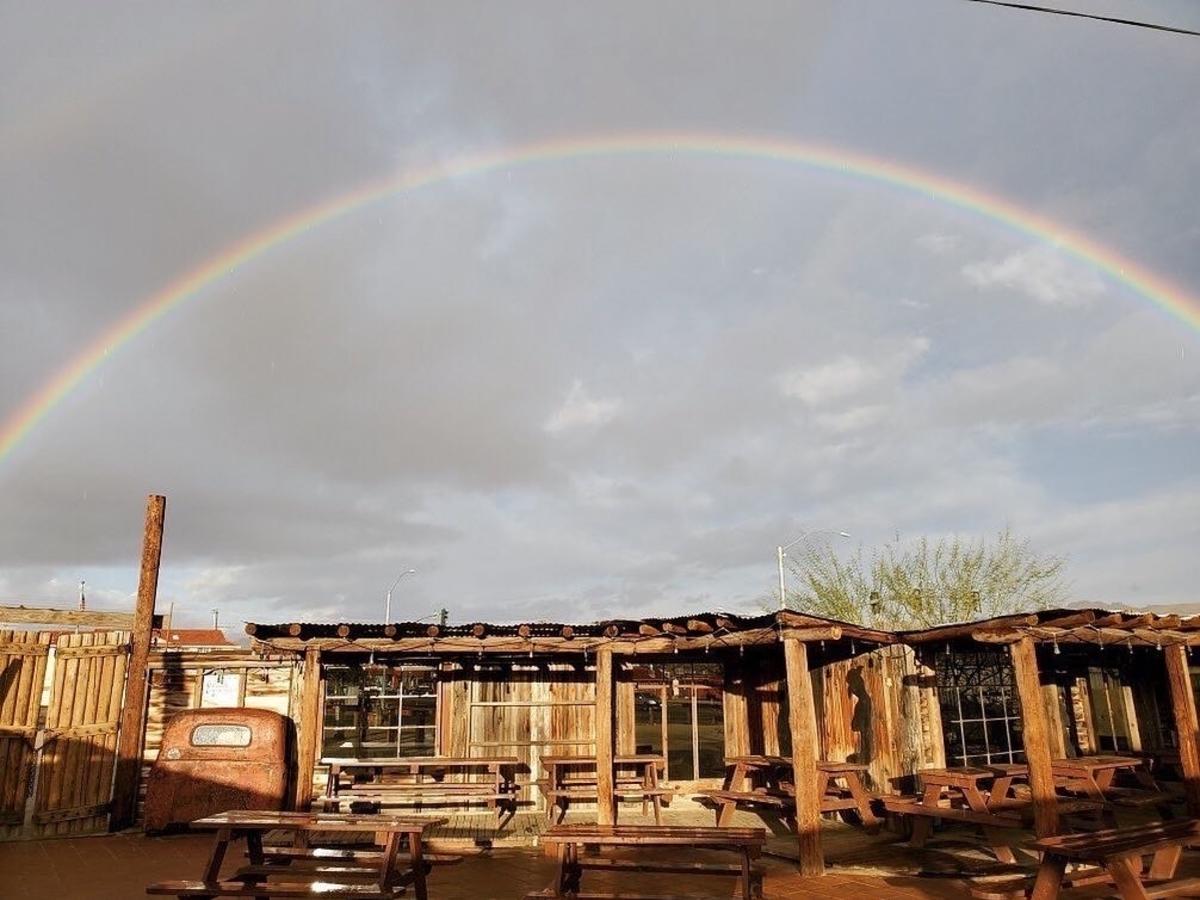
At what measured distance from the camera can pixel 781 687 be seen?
13266 mm

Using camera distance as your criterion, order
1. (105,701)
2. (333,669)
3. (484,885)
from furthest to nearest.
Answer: (333,669) → (105,701) → (484,885)

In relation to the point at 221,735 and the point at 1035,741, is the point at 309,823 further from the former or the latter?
the point at 1035,741

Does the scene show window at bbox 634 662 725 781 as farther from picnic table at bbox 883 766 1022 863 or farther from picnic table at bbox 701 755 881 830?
picnic table at bbox 883 766 1022 863

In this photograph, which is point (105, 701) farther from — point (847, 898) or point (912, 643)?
point (912, 643)

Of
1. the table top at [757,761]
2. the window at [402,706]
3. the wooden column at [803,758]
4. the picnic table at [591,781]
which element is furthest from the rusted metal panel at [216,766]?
the wooden column at [803,758]

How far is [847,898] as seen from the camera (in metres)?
7.49

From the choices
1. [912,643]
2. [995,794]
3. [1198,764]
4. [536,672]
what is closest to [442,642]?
[536,672]

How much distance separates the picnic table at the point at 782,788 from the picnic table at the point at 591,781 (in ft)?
2.76

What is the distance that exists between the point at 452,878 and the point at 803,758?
12.6 ft

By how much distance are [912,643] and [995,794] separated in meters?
1.92

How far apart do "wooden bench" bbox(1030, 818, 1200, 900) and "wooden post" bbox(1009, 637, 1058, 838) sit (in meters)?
1.94

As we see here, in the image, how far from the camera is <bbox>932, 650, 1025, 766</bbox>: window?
1317 cm

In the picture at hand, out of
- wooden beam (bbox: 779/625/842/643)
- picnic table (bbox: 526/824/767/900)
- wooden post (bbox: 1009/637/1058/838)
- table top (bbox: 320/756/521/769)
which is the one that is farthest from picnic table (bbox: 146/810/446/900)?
wooden post (bbox: 1009/637/1058/838)

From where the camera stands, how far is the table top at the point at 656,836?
20.5 ft
